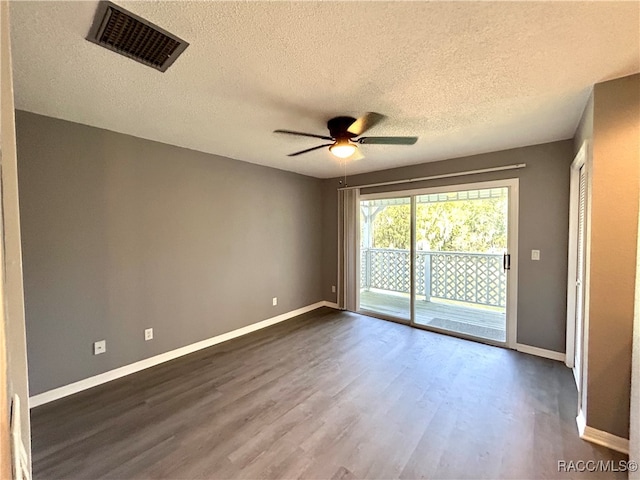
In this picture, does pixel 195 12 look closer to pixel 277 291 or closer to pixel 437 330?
pixel 277 291

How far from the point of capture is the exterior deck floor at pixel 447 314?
12.8 ft

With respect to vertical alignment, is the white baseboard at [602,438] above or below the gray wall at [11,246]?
below

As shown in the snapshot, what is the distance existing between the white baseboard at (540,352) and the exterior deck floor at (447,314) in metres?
0.24

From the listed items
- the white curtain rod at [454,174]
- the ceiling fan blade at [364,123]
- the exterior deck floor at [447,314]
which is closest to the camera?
the ceiling fan blade at [364,123]

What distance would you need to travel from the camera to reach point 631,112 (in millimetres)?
1745

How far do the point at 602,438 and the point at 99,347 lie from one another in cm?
400

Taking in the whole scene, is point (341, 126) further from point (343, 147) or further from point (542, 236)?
point (542, 236)

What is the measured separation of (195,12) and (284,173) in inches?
125

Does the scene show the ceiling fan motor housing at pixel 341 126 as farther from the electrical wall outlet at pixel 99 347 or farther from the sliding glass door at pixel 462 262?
the electrical wall outlet at pixel 99 347

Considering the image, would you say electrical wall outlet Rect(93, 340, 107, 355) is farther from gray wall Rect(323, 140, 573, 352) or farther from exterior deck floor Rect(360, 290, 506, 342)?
gray wall Rect(323, 140, 573, 352)

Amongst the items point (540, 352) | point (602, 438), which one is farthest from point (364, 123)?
A: point (540, 352)

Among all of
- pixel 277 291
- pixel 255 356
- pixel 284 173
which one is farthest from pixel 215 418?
pixel 284 173

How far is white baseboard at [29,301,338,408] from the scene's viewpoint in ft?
7.59

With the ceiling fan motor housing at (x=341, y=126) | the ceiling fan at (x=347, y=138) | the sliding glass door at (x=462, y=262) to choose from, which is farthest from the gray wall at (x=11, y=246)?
the sliding glass door at (x=462, y=262)
